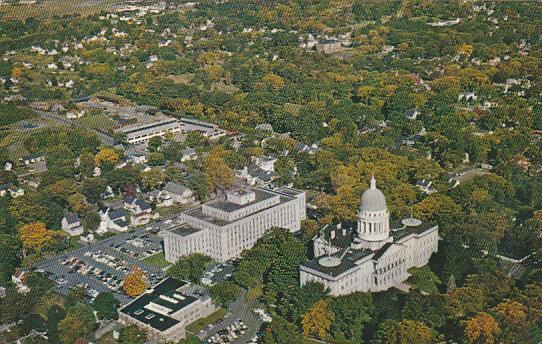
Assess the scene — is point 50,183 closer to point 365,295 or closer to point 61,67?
point 365,295

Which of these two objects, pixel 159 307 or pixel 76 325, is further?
pixel 159 307

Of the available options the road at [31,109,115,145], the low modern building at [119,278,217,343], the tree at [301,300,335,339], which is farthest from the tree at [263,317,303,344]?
the road at [31,109,115,145]

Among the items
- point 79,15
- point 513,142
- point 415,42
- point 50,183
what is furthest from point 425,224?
point 79,15

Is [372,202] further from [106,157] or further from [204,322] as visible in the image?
[106,157]

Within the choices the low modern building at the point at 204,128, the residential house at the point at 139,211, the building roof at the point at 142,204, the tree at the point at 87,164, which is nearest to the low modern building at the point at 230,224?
the residential house at the point at 139,211

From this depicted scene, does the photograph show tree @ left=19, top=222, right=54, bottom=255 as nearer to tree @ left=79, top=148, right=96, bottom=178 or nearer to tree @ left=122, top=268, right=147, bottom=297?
tree @ left=122, top=268, right=147, bottom=297

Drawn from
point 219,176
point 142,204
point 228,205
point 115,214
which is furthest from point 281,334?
point 219,176
